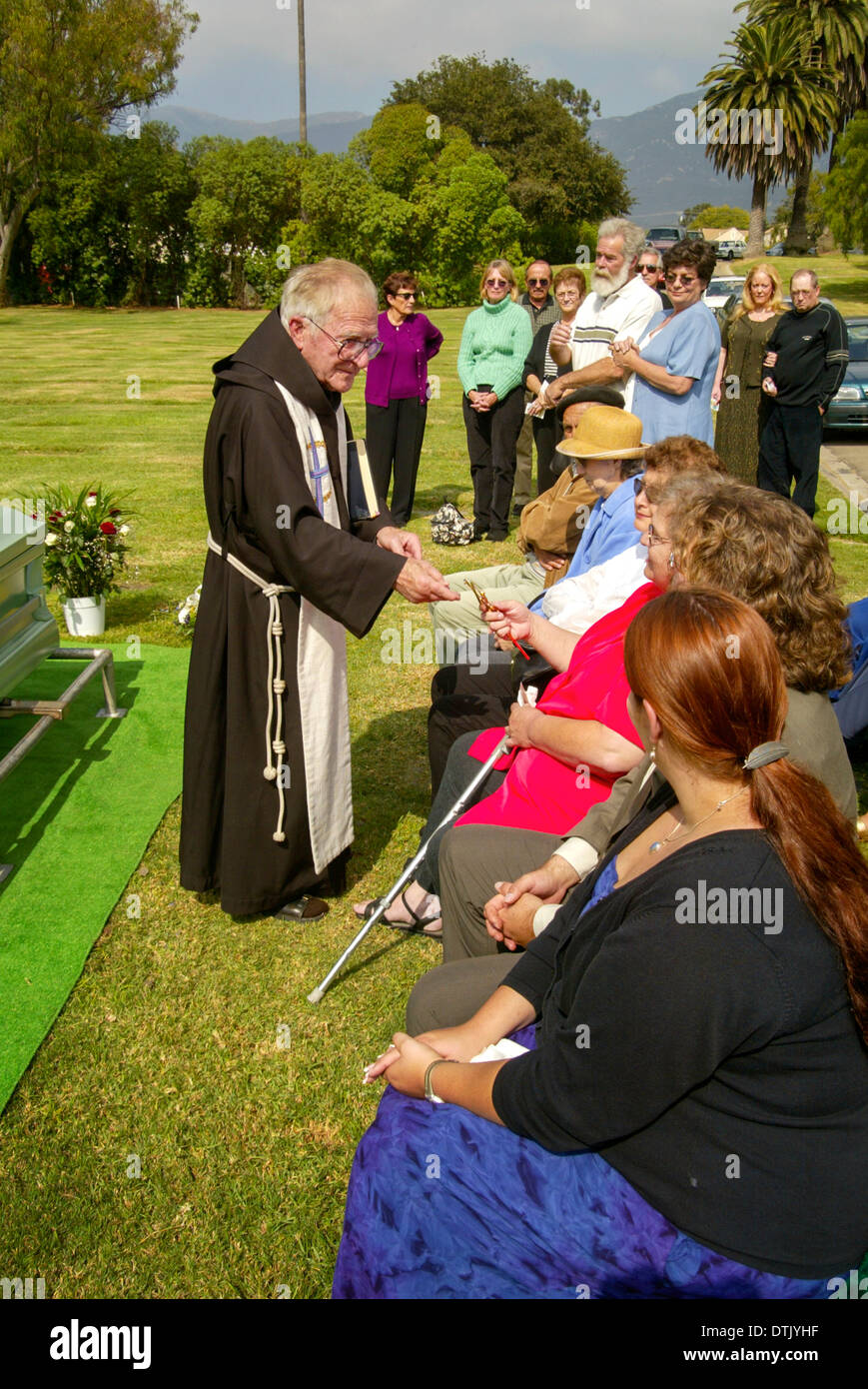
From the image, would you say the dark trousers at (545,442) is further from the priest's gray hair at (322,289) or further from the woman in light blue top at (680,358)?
the priest's gray hair at (322,289)

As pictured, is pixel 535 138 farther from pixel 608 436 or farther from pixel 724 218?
pixel 608 436

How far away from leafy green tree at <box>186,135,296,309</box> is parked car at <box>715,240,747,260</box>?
21.1 m

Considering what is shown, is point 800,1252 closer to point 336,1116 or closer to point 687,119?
point 336,1116

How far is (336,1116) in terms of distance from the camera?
10.2 ft

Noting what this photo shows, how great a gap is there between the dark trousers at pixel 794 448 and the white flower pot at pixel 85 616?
5272 mm

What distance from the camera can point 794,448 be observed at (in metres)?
8.83

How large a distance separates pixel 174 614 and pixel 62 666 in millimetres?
1144

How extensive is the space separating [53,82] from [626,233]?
3392 centimetres

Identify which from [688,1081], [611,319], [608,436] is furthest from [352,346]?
[611,319]

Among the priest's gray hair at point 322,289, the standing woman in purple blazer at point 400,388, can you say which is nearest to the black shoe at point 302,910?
the priest's gray hair at point 322,289

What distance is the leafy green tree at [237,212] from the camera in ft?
110

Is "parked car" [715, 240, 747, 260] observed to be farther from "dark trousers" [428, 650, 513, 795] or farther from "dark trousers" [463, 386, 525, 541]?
"dark trousers" [428, 650, 513, 795]

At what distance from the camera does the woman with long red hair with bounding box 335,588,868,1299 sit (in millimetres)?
1719

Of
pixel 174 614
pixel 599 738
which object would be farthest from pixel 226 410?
pixel 174 614
